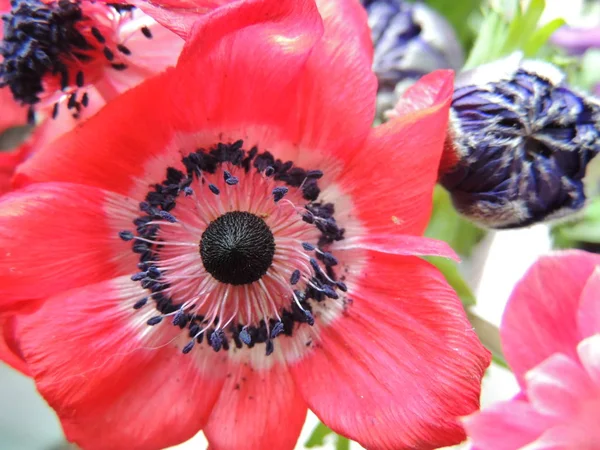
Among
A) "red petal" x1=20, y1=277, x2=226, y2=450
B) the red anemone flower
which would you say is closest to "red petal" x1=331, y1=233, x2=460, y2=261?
the red anemone flower

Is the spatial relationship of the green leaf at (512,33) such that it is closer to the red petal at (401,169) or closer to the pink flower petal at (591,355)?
the red petal at (401,169)

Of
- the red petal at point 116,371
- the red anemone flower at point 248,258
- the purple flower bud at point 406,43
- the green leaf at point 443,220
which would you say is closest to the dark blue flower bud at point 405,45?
the purple flower bud at point 406,43

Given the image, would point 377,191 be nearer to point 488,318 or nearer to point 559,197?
point 559,197

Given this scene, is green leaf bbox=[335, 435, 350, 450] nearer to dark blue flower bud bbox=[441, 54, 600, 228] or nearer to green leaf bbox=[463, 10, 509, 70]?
dark blue flower bud bbox=[441, 54, 600, 228]

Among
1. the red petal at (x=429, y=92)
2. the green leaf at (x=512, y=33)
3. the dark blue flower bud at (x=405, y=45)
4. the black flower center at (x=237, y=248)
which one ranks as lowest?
the black flower center at (x=237, y=248)

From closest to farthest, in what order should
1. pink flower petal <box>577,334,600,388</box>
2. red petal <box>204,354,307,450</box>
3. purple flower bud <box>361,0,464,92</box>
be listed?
pink flower petal <box>577,334,600,388</box> → red petal <box>204,354,307,450</box> → purple flower bud <box>361,0,464,92</box>

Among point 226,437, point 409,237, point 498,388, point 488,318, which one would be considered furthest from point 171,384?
point 498,388
